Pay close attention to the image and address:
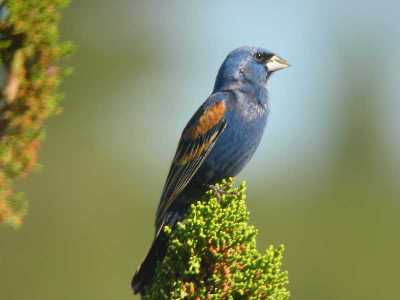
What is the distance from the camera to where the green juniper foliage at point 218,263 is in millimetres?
3326

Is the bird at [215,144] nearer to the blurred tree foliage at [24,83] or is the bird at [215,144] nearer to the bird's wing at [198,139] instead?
the bird's wing at [198,139]

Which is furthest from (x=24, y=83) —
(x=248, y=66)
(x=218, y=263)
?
(x=248, y=66)

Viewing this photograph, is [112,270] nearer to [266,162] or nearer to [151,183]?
[151,183]

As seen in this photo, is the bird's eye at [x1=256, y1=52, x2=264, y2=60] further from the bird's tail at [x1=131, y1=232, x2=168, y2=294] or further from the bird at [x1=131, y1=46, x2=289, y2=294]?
the bird's tail at [x1=131, y1=232, x2=168, y2=294]

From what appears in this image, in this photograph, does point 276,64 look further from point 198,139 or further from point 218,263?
point 218,263

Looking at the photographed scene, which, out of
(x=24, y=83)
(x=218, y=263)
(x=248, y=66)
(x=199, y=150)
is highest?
(x=248, y=66)

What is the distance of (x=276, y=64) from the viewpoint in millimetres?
5406

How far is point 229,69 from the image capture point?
5270 mm

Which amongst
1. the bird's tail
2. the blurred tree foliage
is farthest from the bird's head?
the blurred tree foliage

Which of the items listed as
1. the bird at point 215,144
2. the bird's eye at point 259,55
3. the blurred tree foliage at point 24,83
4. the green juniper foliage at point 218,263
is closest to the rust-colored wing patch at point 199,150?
the bird at point 215,144

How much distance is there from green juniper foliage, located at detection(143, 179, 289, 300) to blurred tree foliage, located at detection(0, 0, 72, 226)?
0.61m

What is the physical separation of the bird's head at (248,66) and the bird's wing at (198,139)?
0.35 m

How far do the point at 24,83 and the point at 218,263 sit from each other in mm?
915

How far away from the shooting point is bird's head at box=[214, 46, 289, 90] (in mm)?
5195
